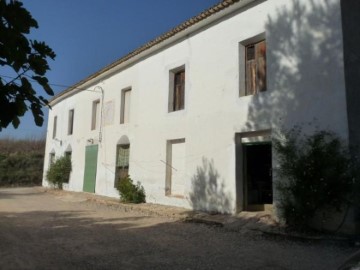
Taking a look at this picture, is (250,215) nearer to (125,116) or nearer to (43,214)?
(43,214)

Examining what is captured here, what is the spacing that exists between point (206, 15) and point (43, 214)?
8093mm

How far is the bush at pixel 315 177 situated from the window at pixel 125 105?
30.6 ft

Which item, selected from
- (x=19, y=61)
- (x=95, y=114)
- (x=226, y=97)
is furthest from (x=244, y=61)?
(x=95, y=114)


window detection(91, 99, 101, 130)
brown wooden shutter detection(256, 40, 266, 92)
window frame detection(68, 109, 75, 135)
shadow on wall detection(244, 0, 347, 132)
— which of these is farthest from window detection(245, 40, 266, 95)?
window frame detection(68, 109, 75, 135)

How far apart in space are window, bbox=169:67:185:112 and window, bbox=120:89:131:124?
344cm

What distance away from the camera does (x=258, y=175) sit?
443 inches

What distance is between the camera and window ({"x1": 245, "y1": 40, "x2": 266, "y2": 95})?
1025 centimetres

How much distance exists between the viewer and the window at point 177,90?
43.7 ft

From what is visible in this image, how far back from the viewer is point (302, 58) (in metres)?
8.96

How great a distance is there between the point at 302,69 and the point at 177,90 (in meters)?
5.54

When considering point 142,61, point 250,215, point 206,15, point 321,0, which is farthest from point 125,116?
point 321,0

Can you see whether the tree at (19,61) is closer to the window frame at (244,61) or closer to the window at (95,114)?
the window frame at (244,61)

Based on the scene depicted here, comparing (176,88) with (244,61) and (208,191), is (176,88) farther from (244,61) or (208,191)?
(208,191)

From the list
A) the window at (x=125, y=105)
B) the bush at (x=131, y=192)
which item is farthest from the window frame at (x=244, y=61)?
the window at (x=125, y=105)
